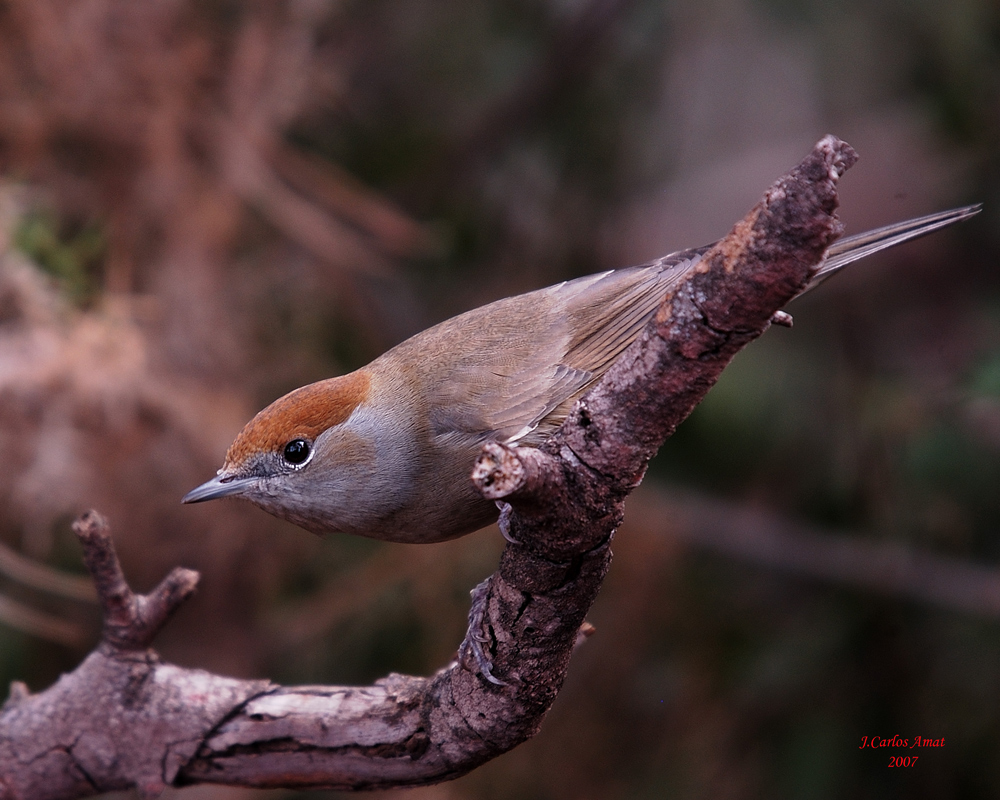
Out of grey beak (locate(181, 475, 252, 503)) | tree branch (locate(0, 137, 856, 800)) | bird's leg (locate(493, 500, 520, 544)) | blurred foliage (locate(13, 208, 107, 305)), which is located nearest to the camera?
tree branch (locate(0, 137, 856, 800))

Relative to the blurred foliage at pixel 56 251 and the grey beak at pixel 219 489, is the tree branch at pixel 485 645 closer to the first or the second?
the grey beak at pixel 219 489

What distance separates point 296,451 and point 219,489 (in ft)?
0.81

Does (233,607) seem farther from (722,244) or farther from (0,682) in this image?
(722,244)

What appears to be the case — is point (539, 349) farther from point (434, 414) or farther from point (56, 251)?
point (56, 251)

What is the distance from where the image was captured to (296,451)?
117 inches

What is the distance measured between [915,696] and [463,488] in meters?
3.46

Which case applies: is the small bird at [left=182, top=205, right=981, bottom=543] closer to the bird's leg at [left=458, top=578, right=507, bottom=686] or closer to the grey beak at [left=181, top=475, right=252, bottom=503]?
the grey beak at [left=181, top=475, right=252, bottom=503]

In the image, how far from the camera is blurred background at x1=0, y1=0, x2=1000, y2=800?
4.63m

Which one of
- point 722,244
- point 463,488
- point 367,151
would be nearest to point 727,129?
point 367,151

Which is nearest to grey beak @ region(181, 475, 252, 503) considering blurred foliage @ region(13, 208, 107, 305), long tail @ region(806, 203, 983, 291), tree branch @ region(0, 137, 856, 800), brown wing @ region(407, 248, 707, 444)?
tree branch @ region(0, 137, 856, 800)

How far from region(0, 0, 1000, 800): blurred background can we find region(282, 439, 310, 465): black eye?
1275 mm

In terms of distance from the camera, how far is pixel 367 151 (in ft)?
19.7

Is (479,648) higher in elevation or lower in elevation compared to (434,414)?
lower

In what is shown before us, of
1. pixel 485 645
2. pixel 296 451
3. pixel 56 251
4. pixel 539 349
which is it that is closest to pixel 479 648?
pixel 485 645
